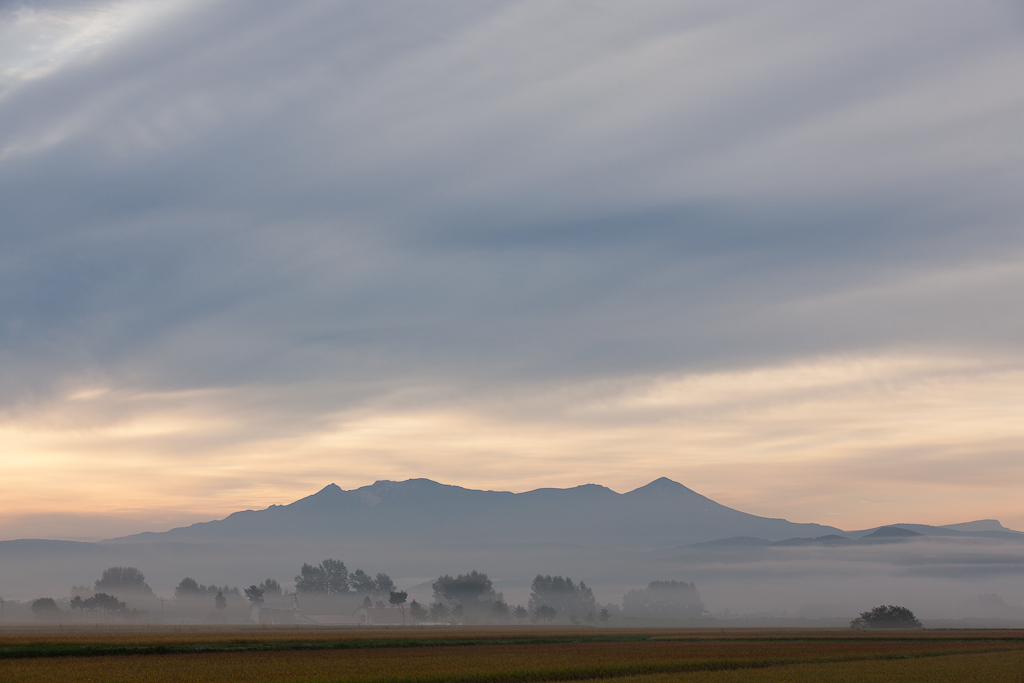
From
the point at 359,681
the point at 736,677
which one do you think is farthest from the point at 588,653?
the point at 359,681

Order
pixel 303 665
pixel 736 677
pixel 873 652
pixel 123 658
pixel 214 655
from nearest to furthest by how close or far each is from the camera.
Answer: pixel 736 677 → pixel 303 665 → pixel 123 658 → pixel 214 655 → pixel 873 652

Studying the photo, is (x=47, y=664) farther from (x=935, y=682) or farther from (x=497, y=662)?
(x=935, y=682)

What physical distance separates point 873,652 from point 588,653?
30694 mm

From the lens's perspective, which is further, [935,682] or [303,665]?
[303,665]

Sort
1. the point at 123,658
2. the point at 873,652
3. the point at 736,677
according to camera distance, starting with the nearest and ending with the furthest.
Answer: the point at 736,677, the point at 123,658, the point at 873,652

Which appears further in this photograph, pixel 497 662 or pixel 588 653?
pixel 588 653

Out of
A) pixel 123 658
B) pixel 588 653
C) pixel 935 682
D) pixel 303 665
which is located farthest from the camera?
pixel 588 653

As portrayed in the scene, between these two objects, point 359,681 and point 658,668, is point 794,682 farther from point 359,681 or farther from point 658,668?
point 359,681

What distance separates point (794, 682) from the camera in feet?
168

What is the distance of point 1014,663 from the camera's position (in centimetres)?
6328

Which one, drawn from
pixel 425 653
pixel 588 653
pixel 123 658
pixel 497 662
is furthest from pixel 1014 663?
pixel 123 658

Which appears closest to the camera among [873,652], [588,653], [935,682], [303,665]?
[935,682]

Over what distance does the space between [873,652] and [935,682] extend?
36068mm

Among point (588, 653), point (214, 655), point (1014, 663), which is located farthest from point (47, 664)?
point (1014, 663)
